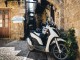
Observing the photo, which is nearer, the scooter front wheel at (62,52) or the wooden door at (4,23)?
the scooter front wheel at (62,52)

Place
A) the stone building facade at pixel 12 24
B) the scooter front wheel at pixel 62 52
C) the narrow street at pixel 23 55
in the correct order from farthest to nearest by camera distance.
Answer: the stone building facade at pixel 12 24 < the narrow street at pixel 23 55 < the scooter front wheel at pixel 62 52

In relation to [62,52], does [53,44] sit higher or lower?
higher

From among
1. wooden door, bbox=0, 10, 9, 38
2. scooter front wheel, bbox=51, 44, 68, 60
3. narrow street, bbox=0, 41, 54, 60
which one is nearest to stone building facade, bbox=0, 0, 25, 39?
wooden door, bbox=0, 10, 9, 38

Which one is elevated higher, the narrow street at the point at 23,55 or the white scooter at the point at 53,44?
the white scooter at the point at 53,44

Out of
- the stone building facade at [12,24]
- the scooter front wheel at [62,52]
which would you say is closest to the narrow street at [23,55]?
the scooter front wheel at [62,52]

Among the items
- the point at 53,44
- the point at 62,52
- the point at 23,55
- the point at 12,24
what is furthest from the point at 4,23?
the point at 62,52

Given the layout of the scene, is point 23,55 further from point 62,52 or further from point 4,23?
point 4,23

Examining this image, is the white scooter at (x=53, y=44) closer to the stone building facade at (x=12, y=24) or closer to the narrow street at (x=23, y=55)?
the narrow street at (x=23, y=55)

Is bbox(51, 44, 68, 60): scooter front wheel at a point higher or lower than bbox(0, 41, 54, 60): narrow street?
higher

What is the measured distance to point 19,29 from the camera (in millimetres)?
16234

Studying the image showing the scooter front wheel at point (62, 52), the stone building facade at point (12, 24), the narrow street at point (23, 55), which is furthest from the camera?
the stone building facade at point (12, 24)

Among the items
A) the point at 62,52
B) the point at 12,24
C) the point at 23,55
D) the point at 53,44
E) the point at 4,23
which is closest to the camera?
the point at 62,52

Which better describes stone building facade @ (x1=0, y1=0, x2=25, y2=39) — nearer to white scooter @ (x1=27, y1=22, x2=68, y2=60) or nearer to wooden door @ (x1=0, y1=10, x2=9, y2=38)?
wooden door @ (x1=0, y1=10, x2=9, y2=38)

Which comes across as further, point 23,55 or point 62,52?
point 23,55
